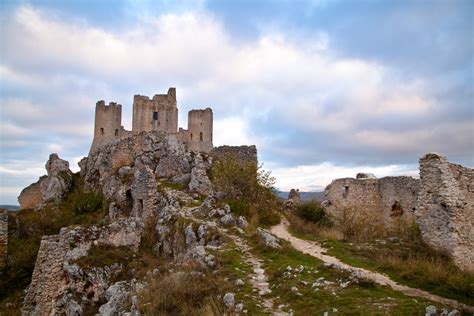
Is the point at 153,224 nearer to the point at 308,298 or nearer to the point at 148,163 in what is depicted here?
the point at 148,163

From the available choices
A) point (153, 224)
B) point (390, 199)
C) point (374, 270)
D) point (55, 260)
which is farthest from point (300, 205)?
point (55, 260)

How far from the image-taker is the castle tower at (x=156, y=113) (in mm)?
38513

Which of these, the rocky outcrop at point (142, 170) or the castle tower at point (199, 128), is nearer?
the rocky outcrop at point (142, 170)

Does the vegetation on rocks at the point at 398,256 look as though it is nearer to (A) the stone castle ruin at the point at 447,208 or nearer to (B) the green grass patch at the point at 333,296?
(A) the stone castle ruin at the point at 447,208

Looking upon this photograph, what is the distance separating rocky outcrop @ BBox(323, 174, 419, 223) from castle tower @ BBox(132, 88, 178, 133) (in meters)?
21.5

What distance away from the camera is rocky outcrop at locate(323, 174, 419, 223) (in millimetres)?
20344

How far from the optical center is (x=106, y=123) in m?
38.4

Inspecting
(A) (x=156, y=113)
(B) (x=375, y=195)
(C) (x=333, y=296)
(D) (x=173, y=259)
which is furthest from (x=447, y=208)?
(A) (x=156, y=113)

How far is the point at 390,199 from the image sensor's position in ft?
70.0

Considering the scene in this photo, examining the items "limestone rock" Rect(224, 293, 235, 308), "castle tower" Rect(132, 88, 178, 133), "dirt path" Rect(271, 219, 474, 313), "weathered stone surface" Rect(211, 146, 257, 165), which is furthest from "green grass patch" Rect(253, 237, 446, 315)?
"castle tower" Rect(132, 88, 178, 133)

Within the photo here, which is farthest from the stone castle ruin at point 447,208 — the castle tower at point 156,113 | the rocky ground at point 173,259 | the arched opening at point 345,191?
the castle tower at point 156,113

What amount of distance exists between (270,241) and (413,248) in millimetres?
4541

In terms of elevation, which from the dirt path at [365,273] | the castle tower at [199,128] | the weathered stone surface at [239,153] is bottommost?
the dirt path at [365,273]

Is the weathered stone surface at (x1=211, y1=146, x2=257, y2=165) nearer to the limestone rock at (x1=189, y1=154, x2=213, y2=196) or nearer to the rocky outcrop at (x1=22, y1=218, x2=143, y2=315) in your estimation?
the limestone rock at (x1=189, y1=154, x2=213, y2=196)
